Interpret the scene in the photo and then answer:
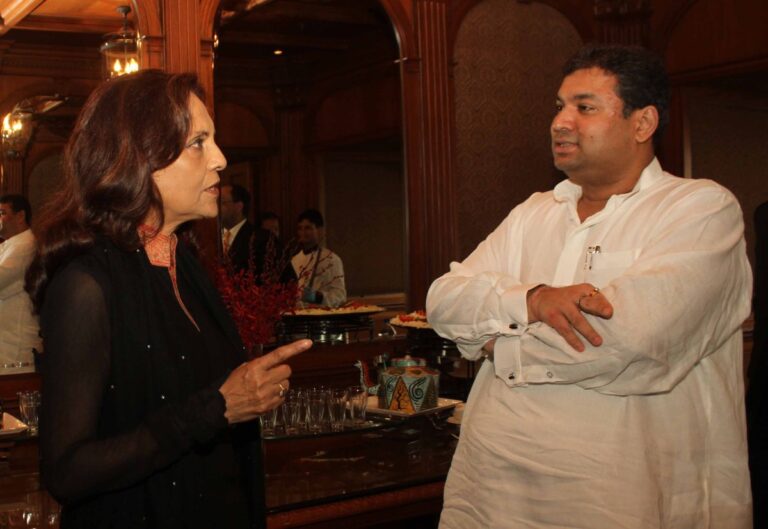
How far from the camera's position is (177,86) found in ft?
4.85

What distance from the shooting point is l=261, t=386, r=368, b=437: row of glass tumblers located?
7.09 feet

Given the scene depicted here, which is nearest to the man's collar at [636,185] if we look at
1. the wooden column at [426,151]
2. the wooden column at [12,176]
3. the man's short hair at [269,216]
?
the wooden column at [12,176]

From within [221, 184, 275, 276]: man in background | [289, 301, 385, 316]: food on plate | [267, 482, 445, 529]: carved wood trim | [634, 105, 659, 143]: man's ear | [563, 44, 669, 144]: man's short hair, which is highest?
[563, 44, 669, 144]: man's short hair

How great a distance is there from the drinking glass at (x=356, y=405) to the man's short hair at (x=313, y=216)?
2444mm

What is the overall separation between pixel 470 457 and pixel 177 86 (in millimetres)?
857

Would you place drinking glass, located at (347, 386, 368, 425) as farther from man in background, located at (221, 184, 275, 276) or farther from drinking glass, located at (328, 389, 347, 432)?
man in background, located at (221, 184, 275, 276)

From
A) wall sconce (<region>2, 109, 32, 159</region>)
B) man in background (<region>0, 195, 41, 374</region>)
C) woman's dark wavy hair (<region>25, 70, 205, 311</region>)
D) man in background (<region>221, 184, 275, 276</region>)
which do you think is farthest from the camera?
man in background (<region>221, 184, 275, 276</region>)

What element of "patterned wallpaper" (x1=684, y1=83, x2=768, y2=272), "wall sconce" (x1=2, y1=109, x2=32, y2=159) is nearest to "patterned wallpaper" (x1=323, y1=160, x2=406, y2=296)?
"wall sconce" (x1=2, y1=109, x2=32, y2=159)

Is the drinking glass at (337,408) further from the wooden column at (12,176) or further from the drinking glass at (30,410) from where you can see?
the wooden column at (12,176)

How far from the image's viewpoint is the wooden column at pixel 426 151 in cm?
469

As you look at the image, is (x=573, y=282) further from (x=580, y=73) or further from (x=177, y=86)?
(x=177, y=86)

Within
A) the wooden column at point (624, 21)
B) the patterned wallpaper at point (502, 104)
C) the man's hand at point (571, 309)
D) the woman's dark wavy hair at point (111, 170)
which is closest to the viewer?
the woman's dark wavy hair at point (111, 170)

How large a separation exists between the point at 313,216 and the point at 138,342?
3.30 m

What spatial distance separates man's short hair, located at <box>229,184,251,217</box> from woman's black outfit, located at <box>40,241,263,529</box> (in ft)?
9.38
